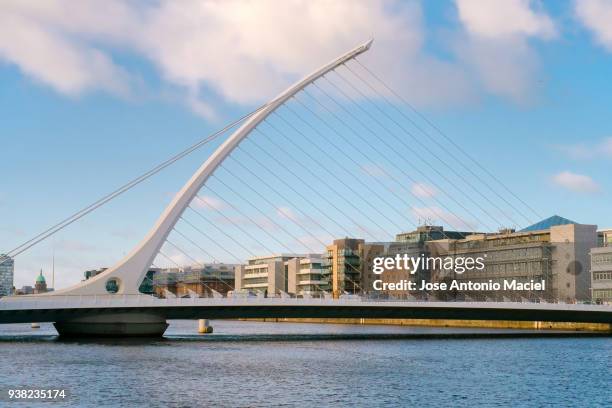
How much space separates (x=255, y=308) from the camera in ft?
216

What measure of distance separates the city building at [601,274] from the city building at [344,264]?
54.4 m

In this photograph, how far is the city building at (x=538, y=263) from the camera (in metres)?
108

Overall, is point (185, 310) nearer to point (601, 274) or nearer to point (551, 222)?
point (601, 274)

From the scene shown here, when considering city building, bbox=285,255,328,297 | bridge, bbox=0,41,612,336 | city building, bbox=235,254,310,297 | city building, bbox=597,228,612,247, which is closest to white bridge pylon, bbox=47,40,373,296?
bridge, bbox=0,41,612,336

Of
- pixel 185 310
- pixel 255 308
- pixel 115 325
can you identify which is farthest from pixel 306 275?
pixel 115 325

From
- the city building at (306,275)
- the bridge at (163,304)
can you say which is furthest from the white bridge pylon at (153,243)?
the city building at (306,275)

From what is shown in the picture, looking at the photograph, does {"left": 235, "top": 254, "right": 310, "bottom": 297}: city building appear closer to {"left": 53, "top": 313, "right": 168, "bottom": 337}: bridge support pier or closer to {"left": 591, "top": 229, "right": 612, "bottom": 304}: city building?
{"left": 591, "top": 229, "right": 612, "bottom": 304}: city building

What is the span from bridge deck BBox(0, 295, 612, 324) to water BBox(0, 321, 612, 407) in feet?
7.36

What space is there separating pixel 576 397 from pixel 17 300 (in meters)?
37.8

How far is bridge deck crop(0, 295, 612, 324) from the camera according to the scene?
199ft

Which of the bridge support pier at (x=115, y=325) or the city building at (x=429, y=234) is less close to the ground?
the city building at (x=429, y=234)

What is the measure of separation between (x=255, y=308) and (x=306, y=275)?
358 feet
